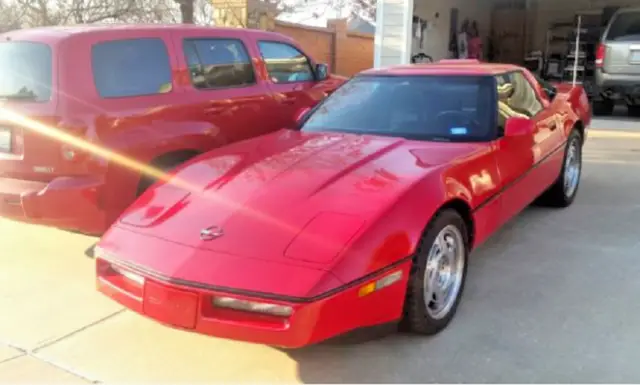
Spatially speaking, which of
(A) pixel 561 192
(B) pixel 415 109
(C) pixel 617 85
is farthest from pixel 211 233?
(C) pixel 617 85

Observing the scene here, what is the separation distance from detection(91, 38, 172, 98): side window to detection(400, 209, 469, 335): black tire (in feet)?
8.53

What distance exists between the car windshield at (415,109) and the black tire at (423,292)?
3.04ft

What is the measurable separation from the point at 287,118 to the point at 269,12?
280 inches

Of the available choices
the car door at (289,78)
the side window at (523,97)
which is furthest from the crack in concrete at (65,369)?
the side window at (523,97)

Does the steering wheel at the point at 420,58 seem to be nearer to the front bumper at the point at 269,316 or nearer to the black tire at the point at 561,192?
the black tire at the point at 561,192

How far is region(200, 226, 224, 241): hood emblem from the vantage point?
3102mm

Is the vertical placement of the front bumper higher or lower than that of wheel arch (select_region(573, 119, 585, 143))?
lower

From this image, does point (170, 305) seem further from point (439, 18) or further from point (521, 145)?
point (439, 18)

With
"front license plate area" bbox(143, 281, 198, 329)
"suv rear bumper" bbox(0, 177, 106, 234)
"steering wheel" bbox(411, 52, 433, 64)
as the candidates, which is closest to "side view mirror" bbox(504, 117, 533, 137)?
"front license plate area" bbox(143, 281, 198, 329)

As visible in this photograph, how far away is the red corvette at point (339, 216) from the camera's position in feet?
9.32

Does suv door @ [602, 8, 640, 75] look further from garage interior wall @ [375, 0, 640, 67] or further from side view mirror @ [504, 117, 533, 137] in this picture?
side view mirror @ [504, 117, 533, 137]

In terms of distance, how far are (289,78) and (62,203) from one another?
2.89 m

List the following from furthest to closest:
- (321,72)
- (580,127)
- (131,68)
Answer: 1. (321,72)
2. (580,127)
3. (131,68)

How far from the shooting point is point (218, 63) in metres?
5.54
